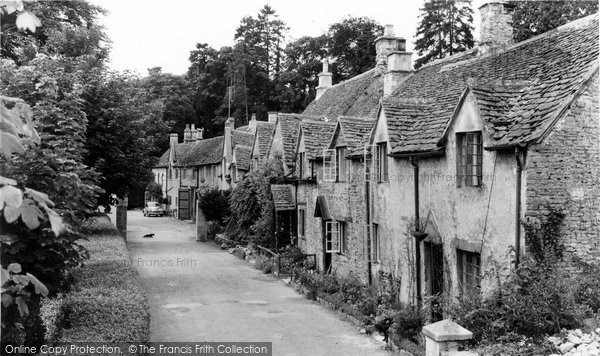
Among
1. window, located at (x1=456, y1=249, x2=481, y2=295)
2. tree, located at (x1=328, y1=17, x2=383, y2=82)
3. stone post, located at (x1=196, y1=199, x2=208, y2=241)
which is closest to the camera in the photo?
window, located at (x1=456, y1=249, x2=481, y2=295)

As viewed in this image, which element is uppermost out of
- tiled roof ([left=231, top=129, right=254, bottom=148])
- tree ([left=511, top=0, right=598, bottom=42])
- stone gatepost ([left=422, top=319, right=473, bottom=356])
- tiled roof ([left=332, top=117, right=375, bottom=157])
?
tree ([left=511, top=0, right=598, bottom=42])

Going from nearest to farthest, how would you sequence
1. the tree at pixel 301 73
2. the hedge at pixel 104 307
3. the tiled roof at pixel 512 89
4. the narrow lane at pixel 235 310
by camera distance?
the hedge at pixel 104 307 < the tiled roof at pixel 512 89 < the narrow lane at pixel 235 310 < the tree at pixel 301 73

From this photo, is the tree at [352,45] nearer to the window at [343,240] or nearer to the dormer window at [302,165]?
the dormer window at [302,165]

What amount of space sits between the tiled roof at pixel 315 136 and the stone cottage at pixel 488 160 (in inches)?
276

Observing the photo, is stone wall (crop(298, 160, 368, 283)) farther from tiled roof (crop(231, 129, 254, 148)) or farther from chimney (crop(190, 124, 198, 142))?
chimney (crop(190, 124, 198, 142))

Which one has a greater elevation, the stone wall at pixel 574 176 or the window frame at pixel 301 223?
the stone wall at pixel 574 176

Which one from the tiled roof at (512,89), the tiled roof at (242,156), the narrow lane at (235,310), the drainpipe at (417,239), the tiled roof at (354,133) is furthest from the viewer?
the tiled roof at (242,156)

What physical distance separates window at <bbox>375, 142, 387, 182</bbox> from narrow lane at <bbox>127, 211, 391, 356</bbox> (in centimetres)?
513

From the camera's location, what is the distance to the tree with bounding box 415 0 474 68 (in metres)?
53.4

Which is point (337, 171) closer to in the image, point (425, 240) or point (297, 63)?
point (425, 240)

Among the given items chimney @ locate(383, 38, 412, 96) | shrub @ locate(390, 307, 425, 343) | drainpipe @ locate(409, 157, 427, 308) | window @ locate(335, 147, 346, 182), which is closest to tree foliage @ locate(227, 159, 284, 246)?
window @ locate(335, 147, 346, 182)

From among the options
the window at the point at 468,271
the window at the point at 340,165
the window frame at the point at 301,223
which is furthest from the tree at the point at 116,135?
the window at the point at 468,271

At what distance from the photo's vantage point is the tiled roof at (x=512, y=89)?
12.0 m

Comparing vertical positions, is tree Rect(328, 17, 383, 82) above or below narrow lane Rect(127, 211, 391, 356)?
above
